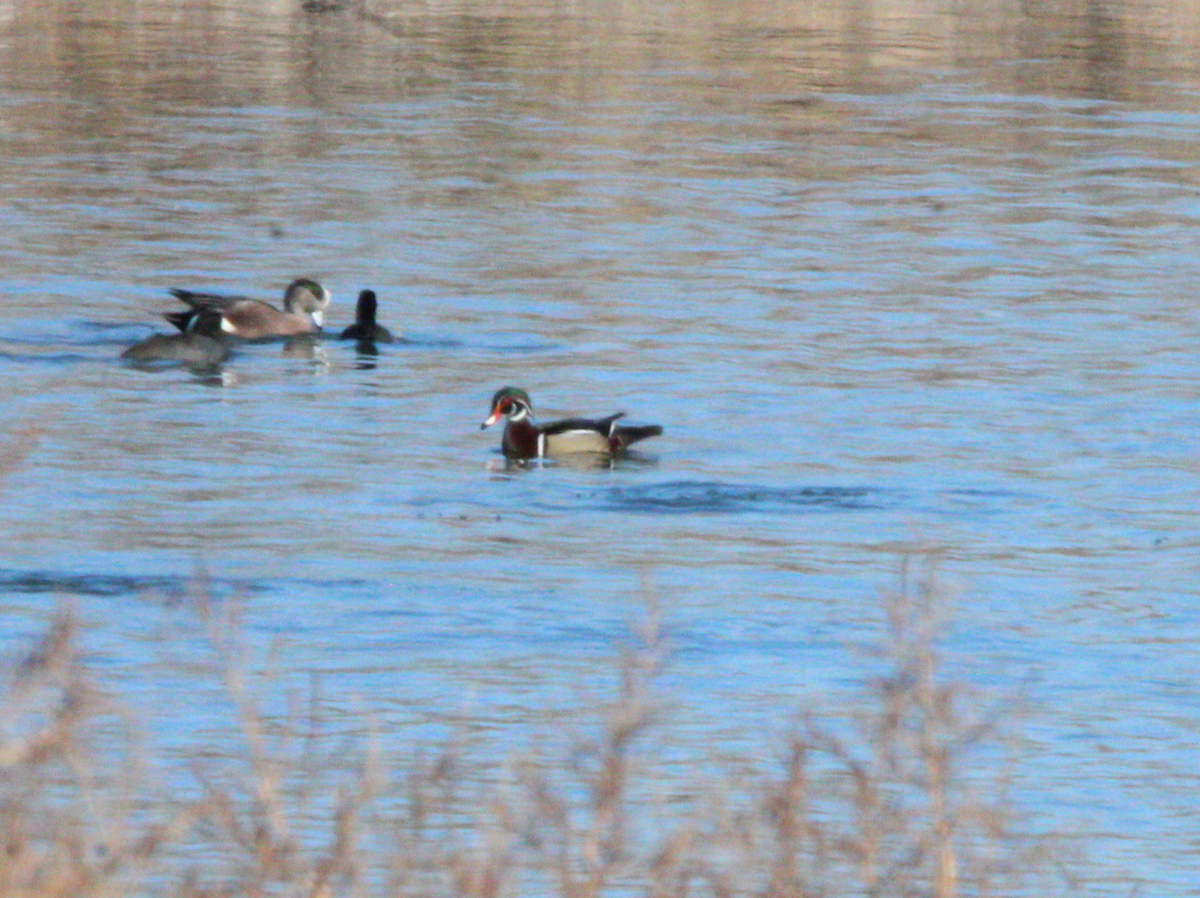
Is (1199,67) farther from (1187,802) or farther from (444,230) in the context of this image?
(1187,802)

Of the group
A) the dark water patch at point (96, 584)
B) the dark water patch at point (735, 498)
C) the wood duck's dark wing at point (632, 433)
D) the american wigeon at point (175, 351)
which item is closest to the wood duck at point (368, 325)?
the american wigeon at point (175, 351)

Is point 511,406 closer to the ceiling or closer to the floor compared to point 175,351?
closer to the ceiling

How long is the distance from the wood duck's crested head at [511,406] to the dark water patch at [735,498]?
1.16 meters

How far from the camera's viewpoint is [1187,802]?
28.1 feet

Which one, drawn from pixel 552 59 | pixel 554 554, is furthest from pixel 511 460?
pixel 552 59

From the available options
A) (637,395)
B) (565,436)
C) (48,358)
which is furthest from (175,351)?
(565,436)

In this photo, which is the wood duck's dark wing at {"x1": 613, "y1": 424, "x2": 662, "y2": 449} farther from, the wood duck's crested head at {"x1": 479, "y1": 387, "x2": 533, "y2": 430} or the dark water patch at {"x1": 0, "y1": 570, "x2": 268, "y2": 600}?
the dark water patch at {"x1": 0, "y1": 570, "x2": 268, "y2": 600}

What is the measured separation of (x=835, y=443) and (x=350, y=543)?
380 cm

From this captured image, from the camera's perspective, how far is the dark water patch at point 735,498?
1362 centimetres

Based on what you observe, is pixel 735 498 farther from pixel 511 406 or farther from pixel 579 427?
pixel 511 406

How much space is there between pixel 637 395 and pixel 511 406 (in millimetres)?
2039

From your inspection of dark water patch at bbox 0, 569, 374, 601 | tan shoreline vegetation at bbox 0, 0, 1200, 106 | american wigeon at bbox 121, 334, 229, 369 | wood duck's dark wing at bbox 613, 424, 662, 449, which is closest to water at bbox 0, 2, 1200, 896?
dark water patch at bbox 0, 569, 374, 601

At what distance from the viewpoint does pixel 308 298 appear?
1975cm

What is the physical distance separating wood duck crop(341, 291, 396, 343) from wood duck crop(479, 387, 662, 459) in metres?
3.60
